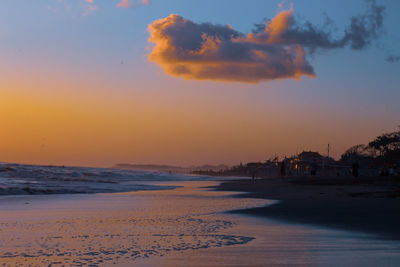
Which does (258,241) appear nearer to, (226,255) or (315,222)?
(226,255)

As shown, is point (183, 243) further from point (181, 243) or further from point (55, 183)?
point (55, 183)

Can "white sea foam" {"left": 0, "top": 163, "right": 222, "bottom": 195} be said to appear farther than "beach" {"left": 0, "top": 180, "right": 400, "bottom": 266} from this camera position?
Yes

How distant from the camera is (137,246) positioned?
7254mm

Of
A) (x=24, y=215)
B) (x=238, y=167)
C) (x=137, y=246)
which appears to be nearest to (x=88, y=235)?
(x=137, y=246)

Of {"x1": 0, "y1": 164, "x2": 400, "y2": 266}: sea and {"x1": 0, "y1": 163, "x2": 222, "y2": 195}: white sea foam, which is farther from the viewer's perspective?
{"x1": 0, "y1": 163, "x2": 222, "y2": 195}: white sea foam

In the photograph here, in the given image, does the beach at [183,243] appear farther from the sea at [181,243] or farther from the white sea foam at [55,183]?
the white sea foam at [55,183]

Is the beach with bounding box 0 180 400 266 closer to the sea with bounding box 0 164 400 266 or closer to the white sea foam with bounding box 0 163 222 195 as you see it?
the sea with bounding box 0 164 400 266

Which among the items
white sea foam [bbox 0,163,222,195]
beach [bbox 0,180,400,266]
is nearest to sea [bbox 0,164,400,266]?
beach [bbox 0,180,400,266]

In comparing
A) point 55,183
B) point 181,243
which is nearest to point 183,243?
point 181,243

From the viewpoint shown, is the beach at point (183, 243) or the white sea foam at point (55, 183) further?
the white sea foam at point (55, 183)

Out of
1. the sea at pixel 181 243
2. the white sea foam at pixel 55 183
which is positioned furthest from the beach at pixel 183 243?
the white sea foam at pixel 55 183

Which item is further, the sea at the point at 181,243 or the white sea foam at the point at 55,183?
the white sea foam at the point at 55,183

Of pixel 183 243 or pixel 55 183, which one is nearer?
pixel 183 243

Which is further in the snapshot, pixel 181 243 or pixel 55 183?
pixel 55 183
